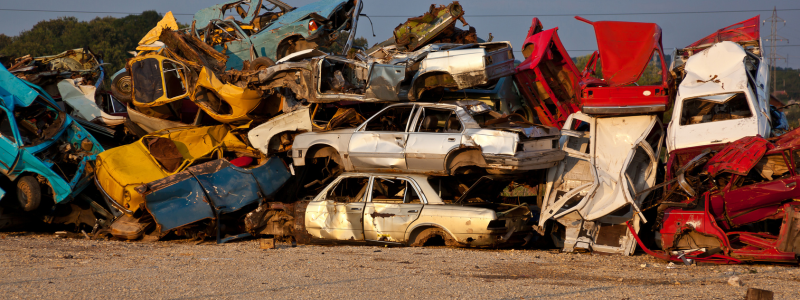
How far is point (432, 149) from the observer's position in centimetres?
888

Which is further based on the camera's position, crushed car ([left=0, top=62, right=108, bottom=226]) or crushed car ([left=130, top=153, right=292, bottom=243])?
crushed car ([left=0, top=62, right=108, bottom=226])

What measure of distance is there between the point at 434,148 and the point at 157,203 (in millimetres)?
3982

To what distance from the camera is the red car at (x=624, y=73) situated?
30.0ft

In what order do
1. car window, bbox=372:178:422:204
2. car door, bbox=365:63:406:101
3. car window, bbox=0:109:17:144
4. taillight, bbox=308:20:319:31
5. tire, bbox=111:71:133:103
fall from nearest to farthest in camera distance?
1. car window, bbox=372:178:422:204
2. car door, bbox=365:63:406:101
3. car window, bbox=0:109:17:144
4. tire, bbox=111:71:133:103
5. taillight, bbox=308:20:319:31

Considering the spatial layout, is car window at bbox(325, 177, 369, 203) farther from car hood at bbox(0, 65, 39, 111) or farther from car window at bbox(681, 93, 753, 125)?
car hood at bbox(0, 65, 39, 111)

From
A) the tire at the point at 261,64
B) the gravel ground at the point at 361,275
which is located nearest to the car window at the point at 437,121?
the gravel ground at the point at 361,275

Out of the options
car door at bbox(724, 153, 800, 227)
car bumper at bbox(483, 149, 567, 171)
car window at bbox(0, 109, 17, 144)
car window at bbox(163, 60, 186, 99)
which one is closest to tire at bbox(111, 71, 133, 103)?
car window at bbox(163, 60, 186, 99)

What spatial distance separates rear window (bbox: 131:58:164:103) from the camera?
461 inches

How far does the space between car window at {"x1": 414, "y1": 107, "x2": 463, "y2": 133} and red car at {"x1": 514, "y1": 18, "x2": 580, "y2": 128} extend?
2271mm

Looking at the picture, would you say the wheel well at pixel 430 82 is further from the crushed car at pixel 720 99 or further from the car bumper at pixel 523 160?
the crushed car at pixel 720 99

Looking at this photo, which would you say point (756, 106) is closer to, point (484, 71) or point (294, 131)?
point (484, 71)

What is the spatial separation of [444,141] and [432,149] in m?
0.19

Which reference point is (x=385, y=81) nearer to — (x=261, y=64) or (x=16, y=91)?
(x=261, y=64)

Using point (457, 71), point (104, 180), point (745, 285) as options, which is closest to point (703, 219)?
point (745, 285)
